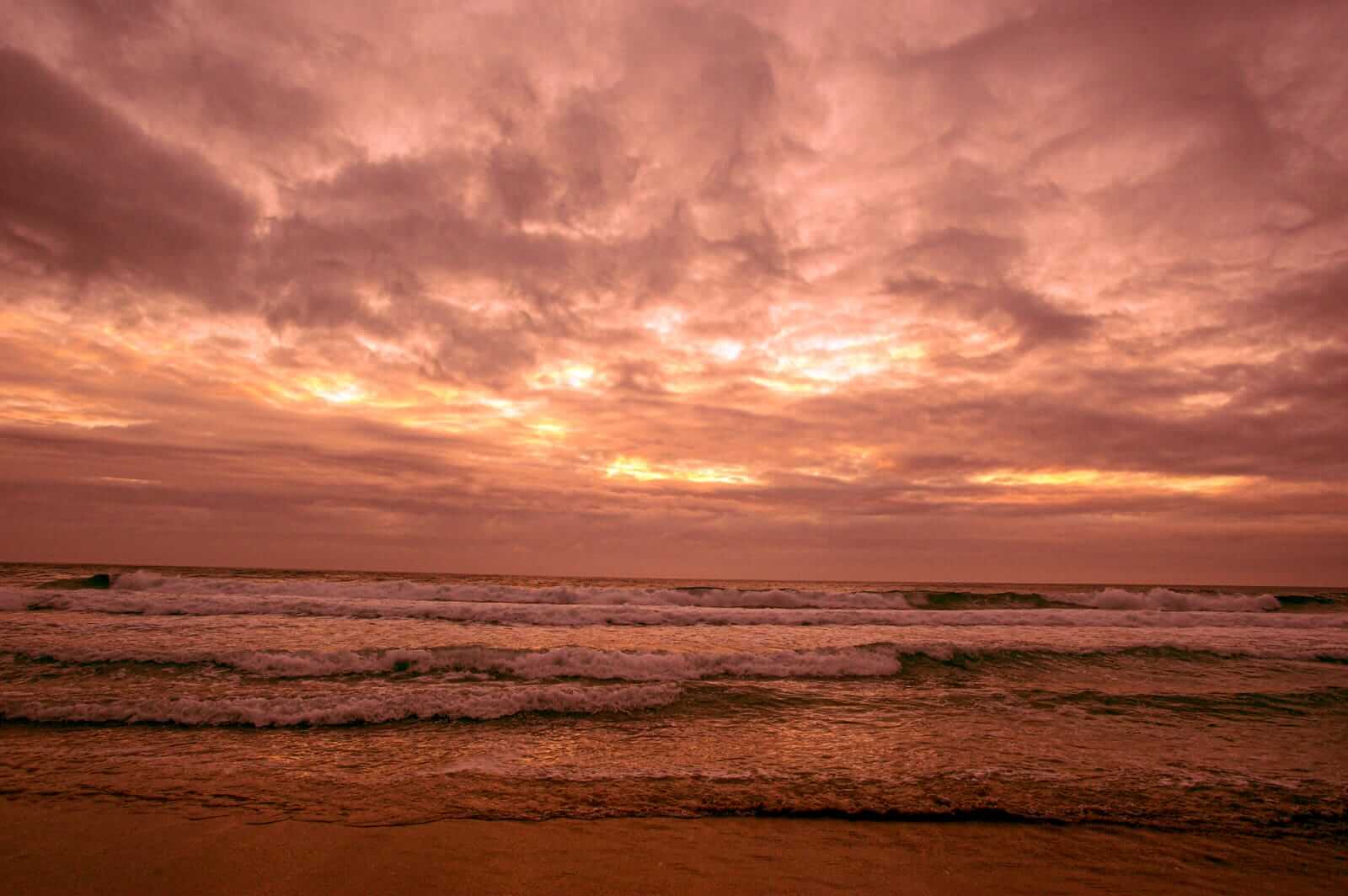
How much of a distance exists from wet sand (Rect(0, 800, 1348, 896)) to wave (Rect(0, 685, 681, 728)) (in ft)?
10.1

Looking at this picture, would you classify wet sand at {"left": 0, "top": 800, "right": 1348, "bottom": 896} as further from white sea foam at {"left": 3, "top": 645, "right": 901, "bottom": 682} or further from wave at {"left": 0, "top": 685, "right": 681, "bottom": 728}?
white sea foam at {"left": 3, "top": 645, "right": 901, "bottom": 682}

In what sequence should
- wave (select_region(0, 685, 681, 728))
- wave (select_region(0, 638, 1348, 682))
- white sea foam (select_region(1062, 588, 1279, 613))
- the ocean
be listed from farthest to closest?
white sea foam (select_region(1062, 588, 1279, 613)), wave (select_region(0, 638, 1348, 682)), wave (select_region(0, 685, 681, 728)), the ocean

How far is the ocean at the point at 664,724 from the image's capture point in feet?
20.8

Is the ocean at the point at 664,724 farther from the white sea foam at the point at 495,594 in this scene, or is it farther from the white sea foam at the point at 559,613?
the white sea foam at the point at 495,594

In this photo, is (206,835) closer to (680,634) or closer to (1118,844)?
(1118,844)

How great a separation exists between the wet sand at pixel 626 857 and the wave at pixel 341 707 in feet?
10.1

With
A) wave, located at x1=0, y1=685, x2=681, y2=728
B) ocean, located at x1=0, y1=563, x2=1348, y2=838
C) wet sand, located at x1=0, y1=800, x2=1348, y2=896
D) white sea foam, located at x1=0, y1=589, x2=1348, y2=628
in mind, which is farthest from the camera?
white sea foam, located at x1=0, y1=589, x2=1348, y2=628

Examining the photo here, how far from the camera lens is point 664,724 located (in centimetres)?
945

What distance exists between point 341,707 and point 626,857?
19.8ft

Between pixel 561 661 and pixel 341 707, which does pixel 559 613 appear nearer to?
pixel 561 661

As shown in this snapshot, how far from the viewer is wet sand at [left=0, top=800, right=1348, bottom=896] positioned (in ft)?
15.6

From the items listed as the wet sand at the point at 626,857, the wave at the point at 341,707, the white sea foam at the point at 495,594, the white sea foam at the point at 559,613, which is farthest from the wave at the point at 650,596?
the wet sand at the point at 626,857

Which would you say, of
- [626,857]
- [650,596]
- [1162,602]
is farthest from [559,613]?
[1162,602]

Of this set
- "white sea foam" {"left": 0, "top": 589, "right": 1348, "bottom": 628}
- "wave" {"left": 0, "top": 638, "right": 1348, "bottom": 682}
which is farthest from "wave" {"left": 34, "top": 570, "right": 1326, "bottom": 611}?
"wave" {"left": 0, "top": 638, "right": 1348, "bottom": 682}
